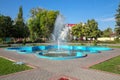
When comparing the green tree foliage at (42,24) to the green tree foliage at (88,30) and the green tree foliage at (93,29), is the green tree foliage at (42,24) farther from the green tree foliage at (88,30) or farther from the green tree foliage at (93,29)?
the green tree foliage at (93,29)

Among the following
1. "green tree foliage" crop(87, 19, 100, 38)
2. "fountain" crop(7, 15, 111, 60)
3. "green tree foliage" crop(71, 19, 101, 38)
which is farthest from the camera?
"green tree foliage" crop(71, 19, 101, 38)

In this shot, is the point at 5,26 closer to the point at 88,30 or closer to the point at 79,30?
the point at 79,30

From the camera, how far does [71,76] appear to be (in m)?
7.59

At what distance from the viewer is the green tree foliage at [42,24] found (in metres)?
52.2

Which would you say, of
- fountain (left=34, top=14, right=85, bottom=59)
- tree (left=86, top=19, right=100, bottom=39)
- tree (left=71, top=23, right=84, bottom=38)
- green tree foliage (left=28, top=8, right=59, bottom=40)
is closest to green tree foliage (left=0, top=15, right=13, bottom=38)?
green tree foliage (left=28, top=8, right=59, bottom=40)

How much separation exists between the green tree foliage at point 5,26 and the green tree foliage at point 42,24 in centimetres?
1117

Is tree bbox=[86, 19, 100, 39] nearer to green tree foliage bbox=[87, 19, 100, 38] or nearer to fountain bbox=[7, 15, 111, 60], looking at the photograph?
green tree foliage bbox=[87, 19, 100, 38]

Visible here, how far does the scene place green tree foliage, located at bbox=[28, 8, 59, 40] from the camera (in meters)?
52.2

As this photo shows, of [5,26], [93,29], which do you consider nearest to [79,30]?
[93,29]

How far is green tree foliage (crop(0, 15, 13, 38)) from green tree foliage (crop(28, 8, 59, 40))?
1117 cm

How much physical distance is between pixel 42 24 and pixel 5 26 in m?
16.0

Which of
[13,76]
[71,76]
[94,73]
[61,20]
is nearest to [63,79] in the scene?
[71,76]

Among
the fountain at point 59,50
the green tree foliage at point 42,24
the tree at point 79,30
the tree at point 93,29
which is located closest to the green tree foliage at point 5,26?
the green tree foliage at point 42,24

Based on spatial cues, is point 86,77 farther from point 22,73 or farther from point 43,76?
point 22,73
